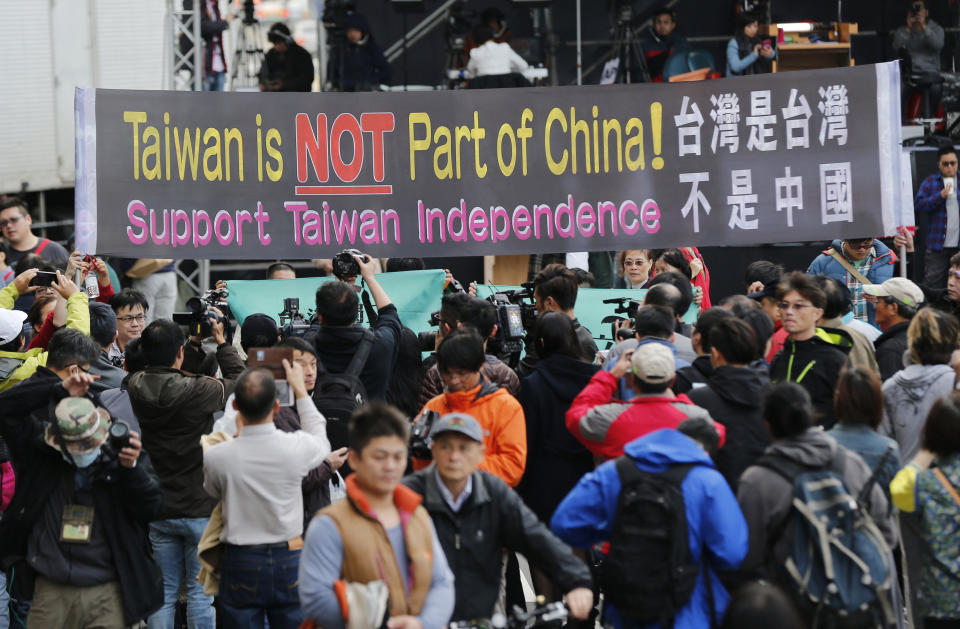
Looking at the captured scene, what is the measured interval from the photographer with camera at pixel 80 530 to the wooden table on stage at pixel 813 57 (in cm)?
1259

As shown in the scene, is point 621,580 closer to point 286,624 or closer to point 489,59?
point 286,624

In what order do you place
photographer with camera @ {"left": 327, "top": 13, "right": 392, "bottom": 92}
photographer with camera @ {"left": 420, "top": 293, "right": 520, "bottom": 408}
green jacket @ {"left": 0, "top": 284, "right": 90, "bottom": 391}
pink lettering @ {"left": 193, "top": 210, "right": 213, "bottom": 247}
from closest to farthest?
1. green jacket @ {"left": 0, "top": 284, "right": 90, "bottom": 391}
2. photographer with camera @ {"left": 420, "top": 293, "right": 520, "bottom": 408}
3. pink lettering @ {"left": 193, "top": 210, "right": 213, "bottom": 247}
4. photographer with camera @ {"left": 327, "top": 13, "right": 392, "bottom": 92}

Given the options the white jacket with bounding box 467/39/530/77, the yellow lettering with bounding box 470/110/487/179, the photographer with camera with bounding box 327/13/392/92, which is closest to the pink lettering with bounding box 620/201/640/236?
the yellow lettering with bounding box 470/110/487/179

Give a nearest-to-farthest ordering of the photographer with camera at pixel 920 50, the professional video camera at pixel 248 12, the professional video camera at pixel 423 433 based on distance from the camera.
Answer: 1. the professional video camera at pixel 423 433
2. the photographer with camera at pixel 920 50
3. the professional video camera at pixel 248 12

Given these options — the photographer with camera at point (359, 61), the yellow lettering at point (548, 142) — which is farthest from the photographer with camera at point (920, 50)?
the yellow lettering at point (548, 142)

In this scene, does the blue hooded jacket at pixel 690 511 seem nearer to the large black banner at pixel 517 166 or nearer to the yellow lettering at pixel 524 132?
the large black banner at pixel 517 166

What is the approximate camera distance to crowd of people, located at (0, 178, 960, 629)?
4461 mm

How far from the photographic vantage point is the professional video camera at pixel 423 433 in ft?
17.7

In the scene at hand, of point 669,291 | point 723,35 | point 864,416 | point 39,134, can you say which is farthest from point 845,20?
point 864,416

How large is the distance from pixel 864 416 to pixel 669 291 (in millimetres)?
1705

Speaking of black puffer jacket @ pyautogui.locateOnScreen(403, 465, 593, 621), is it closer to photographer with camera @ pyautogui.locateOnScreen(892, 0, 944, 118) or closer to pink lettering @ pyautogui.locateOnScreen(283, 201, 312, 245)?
pink lettering @ pyautogui.locateOnScreen(283, 201, 312, 245)

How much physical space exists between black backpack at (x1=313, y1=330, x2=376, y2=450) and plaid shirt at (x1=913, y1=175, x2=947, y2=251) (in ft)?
24.5

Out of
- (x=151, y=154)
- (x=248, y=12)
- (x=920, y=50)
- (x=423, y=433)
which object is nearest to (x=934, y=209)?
(x=920, y=50)

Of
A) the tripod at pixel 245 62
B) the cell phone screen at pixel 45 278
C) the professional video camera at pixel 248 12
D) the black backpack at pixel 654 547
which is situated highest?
the professional video camera at pixel 248 12
